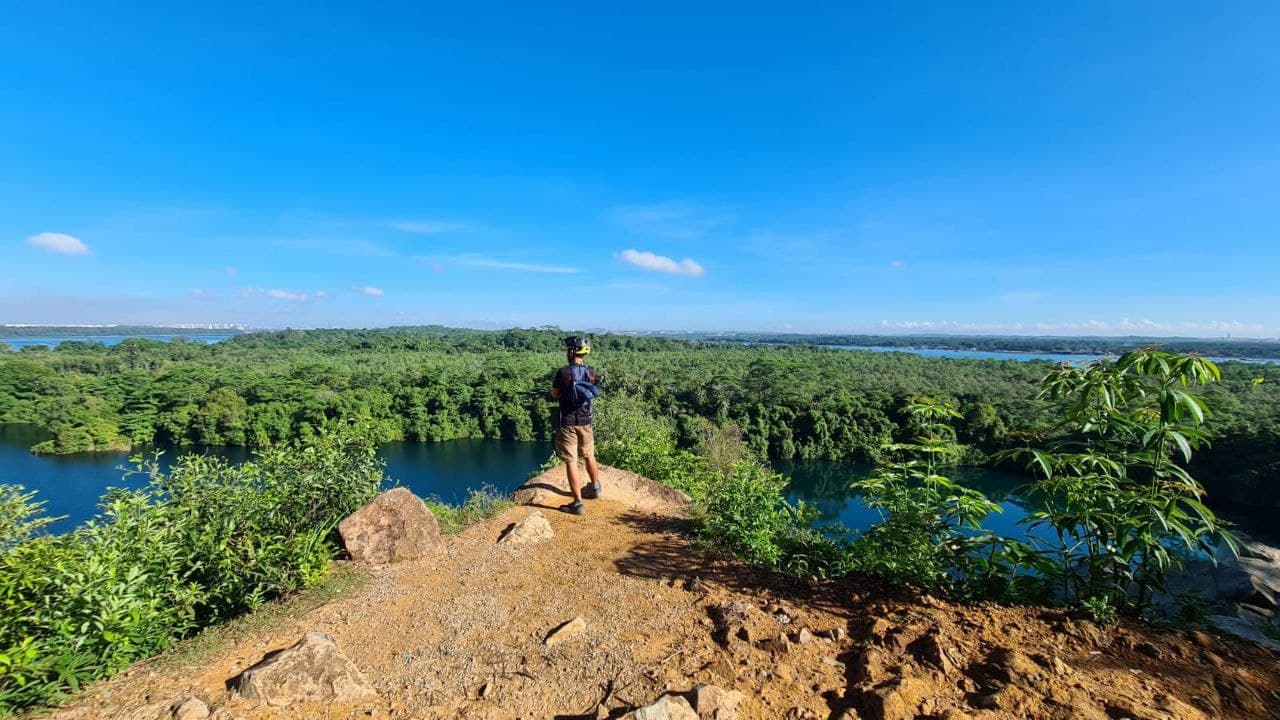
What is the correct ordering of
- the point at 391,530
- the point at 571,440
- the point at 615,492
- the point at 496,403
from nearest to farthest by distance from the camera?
the point at 391,530 → the point at 571,440 → the point at 615,492 → the point at 496,403

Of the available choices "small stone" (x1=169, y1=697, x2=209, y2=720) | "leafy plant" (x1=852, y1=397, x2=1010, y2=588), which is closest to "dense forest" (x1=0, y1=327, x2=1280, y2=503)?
"leafy plant" (x1=852, y1=397, x2=1010, y2=588)

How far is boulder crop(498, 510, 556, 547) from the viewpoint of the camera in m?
4.70

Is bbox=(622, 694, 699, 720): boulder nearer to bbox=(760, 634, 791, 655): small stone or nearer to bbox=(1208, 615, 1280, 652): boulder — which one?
bbox=(760, 634, 791, 655): small stone

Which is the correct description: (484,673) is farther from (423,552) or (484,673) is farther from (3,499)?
(3,499)

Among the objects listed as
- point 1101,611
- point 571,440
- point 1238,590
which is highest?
point 571,440

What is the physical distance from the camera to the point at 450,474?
105ft

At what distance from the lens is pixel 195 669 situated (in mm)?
2775

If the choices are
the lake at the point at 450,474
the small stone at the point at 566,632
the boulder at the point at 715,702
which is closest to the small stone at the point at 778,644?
the boulder at the point at 715,702

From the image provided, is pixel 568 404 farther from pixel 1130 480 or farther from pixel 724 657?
pixel 1130 480

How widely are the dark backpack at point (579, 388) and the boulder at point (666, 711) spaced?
304 cm

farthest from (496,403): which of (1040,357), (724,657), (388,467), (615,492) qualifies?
(1040,357)

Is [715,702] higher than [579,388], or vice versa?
[579,388]

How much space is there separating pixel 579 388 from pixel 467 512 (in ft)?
6.05

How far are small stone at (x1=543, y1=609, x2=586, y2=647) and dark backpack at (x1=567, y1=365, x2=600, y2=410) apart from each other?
2.20 meters
